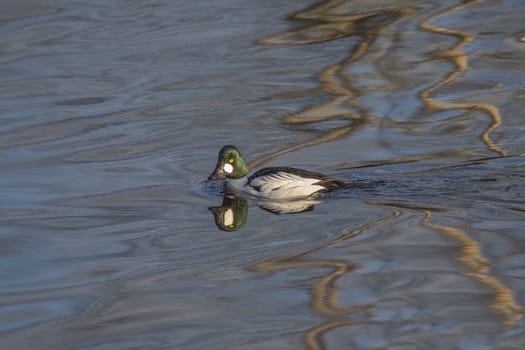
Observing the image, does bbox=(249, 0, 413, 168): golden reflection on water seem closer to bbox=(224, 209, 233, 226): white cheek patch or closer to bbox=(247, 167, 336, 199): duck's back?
bbox=(247, 167, 336, 199): duck's back

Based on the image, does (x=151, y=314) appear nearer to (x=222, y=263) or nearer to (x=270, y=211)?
(x=222, y=263)

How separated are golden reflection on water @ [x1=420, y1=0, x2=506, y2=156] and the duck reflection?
2029 mm

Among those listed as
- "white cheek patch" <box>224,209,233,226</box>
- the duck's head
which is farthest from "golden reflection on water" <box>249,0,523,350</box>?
"white cheek patch" <box>224,209,233,226</box>

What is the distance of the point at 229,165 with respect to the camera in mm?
10836

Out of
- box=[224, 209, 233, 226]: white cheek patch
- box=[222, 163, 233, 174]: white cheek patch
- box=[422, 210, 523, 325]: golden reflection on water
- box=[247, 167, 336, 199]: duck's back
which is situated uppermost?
box=[222, 163, 233, 174]: white cheek patch

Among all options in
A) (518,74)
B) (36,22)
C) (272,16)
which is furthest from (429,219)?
(36,22)

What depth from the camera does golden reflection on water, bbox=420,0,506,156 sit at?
1198cm

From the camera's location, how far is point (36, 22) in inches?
698

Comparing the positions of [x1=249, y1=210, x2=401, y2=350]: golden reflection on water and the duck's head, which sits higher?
the duck's head

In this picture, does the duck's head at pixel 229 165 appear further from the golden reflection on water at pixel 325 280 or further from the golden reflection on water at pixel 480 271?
the golden reflection on water at pixel 480 271

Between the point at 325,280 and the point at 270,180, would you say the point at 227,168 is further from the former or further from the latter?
the point at 325,280

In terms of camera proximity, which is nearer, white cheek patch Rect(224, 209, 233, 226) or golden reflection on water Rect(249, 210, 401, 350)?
golden reflection on water Rect(249, 210, 401, 350)

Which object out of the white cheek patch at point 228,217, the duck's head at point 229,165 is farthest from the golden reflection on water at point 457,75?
the white cheek patch at point 228,217

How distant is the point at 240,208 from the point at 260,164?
3.61 feet
